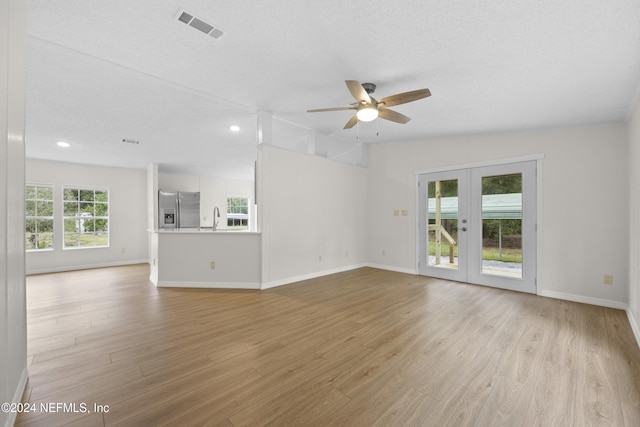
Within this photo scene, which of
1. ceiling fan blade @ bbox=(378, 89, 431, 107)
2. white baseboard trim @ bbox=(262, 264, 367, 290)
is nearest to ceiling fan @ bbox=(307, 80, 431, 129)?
ceiling fan blade @ bbox=(378, 89, 431, 107)

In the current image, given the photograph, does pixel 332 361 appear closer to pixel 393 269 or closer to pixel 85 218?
pixel 393 269

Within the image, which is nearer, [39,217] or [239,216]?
[39,217]

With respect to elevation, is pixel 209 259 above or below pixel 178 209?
below

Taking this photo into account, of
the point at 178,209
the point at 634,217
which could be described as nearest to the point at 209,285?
the point at 178,209

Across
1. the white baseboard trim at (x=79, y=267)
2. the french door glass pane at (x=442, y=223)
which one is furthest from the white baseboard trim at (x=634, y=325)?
the white baseboard trim at (x=79, y=267)

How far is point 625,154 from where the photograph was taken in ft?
11.8

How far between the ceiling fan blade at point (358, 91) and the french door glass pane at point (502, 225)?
122 inches

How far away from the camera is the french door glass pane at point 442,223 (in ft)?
16.3

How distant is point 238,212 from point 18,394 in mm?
8200

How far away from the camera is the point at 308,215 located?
502 centimetres

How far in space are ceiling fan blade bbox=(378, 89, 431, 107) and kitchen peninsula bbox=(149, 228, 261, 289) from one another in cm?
277

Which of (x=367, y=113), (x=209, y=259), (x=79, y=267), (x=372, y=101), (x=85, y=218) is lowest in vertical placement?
(x=79, y=267)

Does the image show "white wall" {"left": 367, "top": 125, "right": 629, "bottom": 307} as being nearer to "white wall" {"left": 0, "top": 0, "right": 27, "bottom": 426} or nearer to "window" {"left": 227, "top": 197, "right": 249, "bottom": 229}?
"white wall" {"left": 0, "top": 0, "right": 27, "bottom": 426}

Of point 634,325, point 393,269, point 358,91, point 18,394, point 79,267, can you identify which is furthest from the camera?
point 79,267
